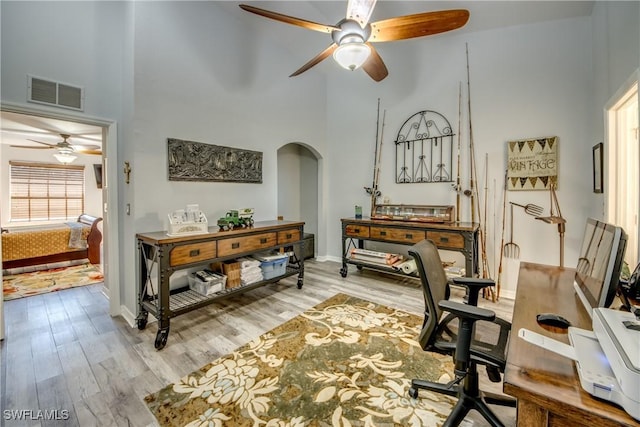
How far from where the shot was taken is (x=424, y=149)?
3.90 metres

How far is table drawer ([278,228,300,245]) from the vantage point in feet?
10.8

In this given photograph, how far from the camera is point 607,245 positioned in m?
1.08

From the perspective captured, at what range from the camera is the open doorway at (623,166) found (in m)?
2.08

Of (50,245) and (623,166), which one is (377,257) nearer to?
(623,166)

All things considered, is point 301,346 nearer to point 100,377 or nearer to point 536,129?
point 100,377

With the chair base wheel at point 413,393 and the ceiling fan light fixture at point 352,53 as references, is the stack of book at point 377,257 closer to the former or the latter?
the chair base wheel at point 413,393

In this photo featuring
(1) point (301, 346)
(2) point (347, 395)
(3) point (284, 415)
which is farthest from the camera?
(1) point (301, 346)

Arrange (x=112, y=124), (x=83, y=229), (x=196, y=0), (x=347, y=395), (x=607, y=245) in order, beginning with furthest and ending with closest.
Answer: (x=83, y=229), (x=196, y=0), (x=112, y=124), (x=347, y=395), (x=607, y=245)

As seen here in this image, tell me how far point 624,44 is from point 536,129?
49.6 inches

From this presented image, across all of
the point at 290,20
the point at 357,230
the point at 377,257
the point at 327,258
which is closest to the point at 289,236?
the point at 357,230

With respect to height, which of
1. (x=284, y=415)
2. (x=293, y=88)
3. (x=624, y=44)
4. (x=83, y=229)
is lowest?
(x=284, y=415)

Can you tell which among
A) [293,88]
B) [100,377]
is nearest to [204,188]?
[100,377]

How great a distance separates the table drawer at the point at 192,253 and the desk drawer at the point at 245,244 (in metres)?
0.10

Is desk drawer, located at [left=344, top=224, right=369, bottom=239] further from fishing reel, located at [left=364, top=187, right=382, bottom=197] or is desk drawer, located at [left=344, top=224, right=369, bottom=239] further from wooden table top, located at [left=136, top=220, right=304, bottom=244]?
wooden table top, located at [left=136, top=220, right=304, bottom=244]
